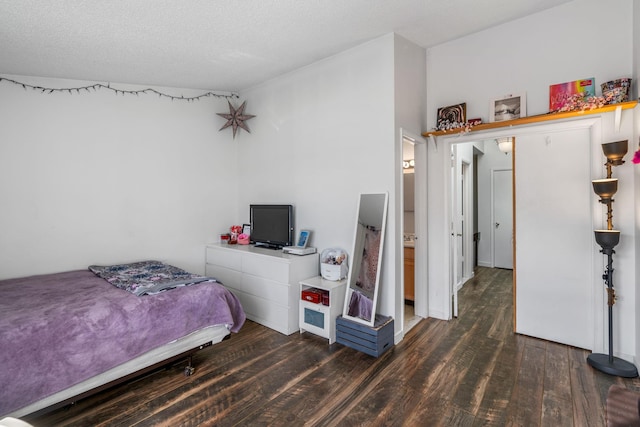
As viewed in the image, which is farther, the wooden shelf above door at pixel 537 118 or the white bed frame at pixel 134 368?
the wooden shelf above door at pixel 537 118

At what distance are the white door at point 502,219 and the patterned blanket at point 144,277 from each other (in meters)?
5.55

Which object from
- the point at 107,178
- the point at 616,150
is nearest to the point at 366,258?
the point at 616,150

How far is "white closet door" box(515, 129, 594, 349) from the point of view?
113 inches

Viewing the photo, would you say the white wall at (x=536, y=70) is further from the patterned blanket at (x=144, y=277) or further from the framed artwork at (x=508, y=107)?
the patterned blanket at (x=144, y=277)

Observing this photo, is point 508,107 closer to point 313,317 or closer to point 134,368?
point 313,317

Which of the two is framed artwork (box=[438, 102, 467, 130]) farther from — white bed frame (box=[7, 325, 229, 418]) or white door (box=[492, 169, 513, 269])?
white door (box=[492, 169, 513, 269])

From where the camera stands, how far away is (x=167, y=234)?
161 inches

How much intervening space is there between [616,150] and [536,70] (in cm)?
105

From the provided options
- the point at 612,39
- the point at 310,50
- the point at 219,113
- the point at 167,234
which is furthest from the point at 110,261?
the point at 612,39

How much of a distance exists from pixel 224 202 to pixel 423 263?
2.80 meters

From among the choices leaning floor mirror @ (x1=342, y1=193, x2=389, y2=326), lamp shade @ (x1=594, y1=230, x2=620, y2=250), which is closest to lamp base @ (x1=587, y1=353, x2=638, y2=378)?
lamp shade @ (x1=594, y1=230, x2=620, y2=250)

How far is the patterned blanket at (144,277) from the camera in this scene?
2543 mm

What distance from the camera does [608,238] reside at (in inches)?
97.8

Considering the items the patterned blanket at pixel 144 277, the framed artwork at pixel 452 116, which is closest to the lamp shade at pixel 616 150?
the framed artwork at pixel 452 116
